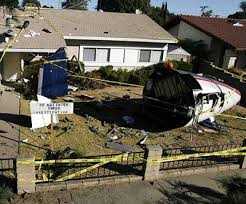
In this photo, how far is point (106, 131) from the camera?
14.0m

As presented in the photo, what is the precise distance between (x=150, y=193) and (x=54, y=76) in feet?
27.6

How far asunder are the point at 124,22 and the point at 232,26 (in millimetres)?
10949

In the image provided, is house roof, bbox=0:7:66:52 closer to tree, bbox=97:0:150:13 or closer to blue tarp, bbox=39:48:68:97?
blue tarp, bbox=39:48:68:97

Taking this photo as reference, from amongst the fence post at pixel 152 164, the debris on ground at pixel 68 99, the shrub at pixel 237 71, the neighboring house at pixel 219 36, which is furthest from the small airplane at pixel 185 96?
the neighboring house at pixel 219 36

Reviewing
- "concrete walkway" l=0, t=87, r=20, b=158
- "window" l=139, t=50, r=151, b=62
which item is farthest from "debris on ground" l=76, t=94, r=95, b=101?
"window" l=139, t=50, r=151, b=62

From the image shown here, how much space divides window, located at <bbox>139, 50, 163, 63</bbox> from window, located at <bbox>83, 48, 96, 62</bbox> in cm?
300

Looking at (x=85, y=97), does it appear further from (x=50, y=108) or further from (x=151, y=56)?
(x=50, y=108)

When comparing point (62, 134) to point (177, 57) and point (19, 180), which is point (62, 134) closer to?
point (19, 180)

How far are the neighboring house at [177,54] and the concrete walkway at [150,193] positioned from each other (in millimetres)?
14322

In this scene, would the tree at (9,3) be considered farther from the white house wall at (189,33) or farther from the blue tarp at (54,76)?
the white house wall at (189,33)

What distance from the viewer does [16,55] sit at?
1817 centimetres

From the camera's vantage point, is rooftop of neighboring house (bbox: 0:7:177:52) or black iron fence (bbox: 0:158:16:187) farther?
rooftop of neighboring house (bbox: 0:7:177:52)

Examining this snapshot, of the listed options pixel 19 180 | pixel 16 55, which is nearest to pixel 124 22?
pixel 16 55

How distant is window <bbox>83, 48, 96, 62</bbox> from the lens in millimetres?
21078
